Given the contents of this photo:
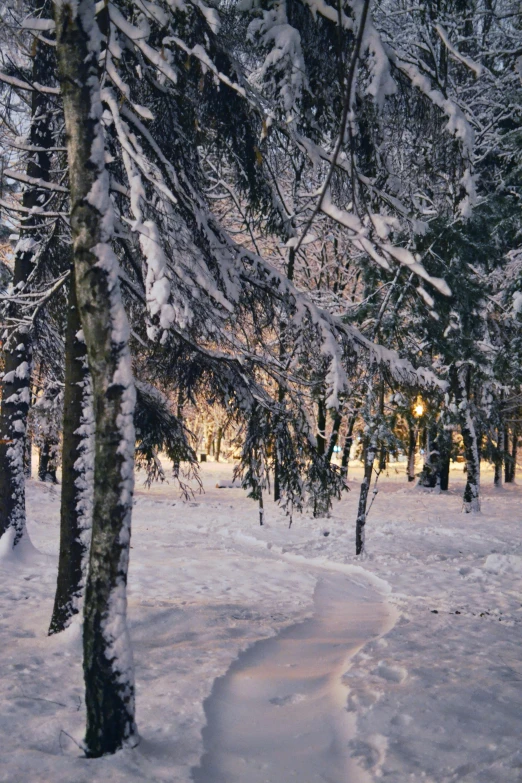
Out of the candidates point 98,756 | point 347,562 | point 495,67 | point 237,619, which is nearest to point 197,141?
point 98,756

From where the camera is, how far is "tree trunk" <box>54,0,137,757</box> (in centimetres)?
378

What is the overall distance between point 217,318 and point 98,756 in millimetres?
4054

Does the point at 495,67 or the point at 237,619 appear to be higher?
the point at 495,67

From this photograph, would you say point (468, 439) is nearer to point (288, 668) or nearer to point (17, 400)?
point (17, 400)

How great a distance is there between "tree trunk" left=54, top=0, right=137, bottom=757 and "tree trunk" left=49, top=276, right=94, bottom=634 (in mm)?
2622

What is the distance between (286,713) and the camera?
4.74 meters

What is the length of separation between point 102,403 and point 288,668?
3.65 m

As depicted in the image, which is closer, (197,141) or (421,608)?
(197,141)

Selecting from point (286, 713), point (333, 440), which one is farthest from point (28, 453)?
point (286, 713)

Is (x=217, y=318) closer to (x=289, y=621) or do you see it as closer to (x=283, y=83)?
(x=283, y=83)

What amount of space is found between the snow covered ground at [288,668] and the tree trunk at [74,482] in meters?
0.35

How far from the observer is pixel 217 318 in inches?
244

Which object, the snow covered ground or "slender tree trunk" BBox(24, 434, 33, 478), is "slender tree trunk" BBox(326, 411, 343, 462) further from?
"slender tree trunk" BBox(24, 434, 33, 478)

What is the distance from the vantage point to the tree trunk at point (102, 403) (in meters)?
3.78
